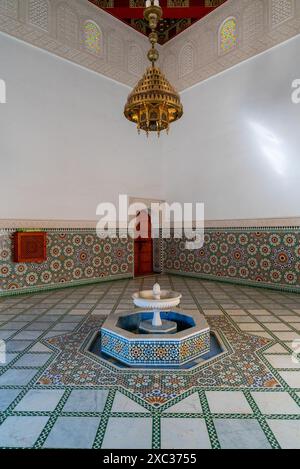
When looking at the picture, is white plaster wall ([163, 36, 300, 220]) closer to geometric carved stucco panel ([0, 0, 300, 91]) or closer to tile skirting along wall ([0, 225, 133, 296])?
geometric carved stucco panel ([0, 0, 300, 91])

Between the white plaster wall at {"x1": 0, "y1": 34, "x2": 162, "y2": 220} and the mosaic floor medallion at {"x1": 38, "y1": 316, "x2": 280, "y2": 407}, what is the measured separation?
88.8 inches

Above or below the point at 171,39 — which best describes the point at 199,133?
→ below

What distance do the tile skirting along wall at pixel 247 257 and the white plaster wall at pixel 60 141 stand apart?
1.33 m

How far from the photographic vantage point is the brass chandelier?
2.18m

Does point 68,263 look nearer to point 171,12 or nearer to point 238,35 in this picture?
point 171,12

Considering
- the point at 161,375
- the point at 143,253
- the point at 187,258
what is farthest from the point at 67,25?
the point at 161,375

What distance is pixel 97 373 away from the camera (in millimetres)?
1511

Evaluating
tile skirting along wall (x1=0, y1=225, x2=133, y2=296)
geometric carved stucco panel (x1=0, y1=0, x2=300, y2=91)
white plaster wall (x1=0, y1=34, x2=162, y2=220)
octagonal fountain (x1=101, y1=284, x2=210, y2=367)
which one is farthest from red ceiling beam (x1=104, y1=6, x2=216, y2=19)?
octagonal fountain (x1=101, y1=284, x2=210, y2=367)

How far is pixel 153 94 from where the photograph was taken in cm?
225

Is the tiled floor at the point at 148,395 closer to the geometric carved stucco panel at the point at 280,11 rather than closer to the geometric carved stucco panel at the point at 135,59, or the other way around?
the geometric carved stucco panel at the point at 280,11

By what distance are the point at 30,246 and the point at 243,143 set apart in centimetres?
289

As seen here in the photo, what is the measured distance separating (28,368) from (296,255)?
298 cm
